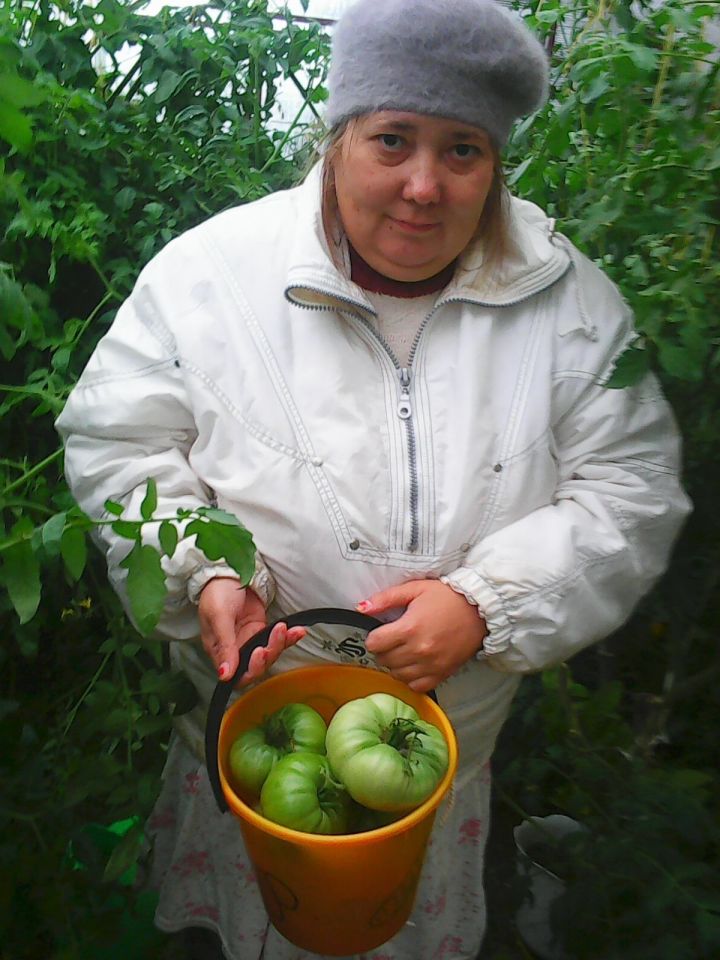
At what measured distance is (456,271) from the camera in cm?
114

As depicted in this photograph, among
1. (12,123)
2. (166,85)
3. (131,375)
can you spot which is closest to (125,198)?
(166,85)

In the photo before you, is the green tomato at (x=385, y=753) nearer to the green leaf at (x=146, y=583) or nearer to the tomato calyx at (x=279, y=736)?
the tomato calyx at (x=279, y=736)

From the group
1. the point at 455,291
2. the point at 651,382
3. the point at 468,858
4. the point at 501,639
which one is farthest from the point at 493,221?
the point at 468,858

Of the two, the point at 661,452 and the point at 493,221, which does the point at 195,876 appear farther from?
the point at 493,221

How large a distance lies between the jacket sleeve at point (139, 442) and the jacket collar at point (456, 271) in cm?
18

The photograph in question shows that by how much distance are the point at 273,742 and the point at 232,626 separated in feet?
0.44

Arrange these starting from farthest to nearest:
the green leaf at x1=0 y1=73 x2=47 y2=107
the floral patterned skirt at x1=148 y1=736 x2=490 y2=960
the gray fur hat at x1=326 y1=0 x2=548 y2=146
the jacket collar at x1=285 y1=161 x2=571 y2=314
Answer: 1. the floral patterned skirt at x1=148 y1=736 x2=490 y2=960
2. the jacket collar at x1=285 y1=161 x2=571 y2=314
3. the gray fur hat at x1=326 y1=0 x2=548 y2=146
4. the green leaf at x1=0 y1=73 x2=47 y2=107

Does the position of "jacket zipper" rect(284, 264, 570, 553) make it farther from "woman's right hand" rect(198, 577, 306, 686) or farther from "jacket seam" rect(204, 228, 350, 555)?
"woman's right hand" rect(198, 577, 306, 686)

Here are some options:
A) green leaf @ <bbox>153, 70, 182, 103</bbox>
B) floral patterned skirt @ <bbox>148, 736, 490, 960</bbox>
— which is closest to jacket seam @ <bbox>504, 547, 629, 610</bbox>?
floral patterned skirt @ <bbox>148, 736, 490, 960</bbox>

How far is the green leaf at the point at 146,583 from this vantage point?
741 mm

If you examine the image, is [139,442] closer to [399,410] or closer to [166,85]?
[399,410]

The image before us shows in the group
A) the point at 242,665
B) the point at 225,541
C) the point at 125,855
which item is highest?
the point at 225,541

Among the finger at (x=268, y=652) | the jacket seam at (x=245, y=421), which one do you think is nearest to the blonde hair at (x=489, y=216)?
the jacket seam at (x=245, y=421)

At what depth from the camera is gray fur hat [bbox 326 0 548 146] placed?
958 mm
